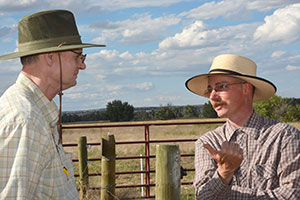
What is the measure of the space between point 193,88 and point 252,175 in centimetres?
116

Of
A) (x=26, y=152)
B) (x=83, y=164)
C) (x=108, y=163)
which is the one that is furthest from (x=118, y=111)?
(x=26, y=152)

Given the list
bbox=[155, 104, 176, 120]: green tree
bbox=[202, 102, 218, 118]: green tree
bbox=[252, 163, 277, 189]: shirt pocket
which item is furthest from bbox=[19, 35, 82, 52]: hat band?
bbox=[155, 104, 176, 120]: green tree

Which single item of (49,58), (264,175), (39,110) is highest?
(49,58)

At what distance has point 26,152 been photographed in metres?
2.06

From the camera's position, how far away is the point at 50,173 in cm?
228

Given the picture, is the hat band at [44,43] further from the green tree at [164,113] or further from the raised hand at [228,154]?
A: the green tree at [164,113]

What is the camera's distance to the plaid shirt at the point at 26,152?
6.69 feet

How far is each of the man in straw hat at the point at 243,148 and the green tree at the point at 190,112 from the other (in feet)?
290

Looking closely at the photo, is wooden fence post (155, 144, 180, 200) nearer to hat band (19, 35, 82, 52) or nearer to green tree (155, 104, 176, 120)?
hat band (19, 35, 82, 52)

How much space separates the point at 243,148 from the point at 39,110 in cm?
185

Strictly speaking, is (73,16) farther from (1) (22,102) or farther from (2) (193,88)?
(2) (193,88)

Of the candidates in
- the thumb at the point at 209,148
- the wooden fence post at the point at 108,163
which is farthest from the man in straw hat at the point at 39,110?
the wooden fence post at the point at 108,163

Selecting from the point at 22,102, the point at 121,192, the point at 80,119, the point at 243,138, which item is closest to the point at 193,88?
the point at 243,138

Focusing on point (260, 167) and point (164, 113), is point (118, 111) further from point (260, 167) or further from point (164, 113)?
point (260, 167)
